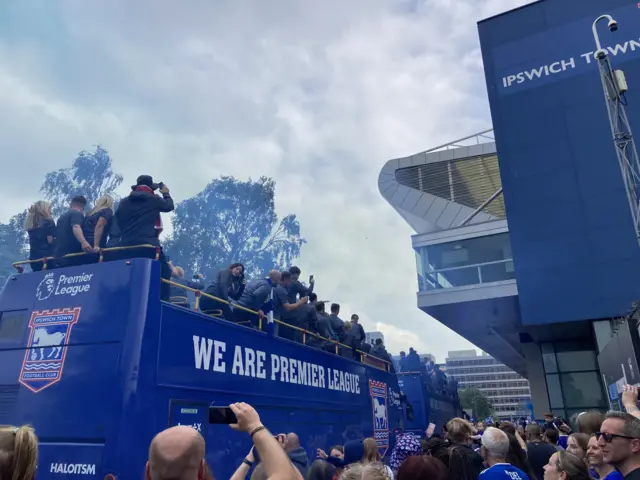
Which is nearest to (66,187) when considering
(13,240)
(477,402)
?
(13,240)

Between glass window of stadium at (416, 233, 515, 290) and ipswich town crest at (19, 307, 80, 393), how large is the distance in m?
13.7

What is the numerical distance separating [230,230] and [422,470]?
3311 centimetres

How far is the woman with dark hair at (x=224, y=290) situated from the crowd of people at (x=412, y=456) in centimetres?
184

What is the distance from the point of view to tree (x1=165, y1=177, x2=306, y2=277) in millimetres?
32375

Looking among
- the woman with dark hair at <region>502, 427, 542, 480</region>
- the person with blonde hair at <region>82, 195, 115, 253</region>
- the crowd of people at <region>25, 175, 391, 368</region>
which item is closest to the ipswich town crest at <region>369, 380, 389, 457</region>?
the crowd of people at <region>25, 175, 391, 368</region>

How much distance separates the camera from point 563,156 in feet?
52.1

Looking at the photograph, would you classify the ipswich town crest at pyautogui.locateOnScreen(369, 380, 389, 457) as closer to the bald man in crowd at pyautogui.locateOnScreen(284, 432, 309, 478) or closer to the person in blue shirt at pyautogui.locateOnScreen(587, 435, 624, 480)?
the bald man in crowd at pyautogui.locateOnScreen(284, 432, 309, 478)

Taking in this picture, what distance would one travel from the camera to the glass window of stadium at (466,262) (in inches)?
642

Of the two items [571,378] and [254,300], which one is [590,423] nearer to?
[254,300]

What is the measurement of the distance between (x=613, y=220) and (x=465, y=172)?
9.73m

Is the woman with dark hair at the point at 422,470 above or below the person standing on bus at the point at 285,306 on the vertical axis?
below

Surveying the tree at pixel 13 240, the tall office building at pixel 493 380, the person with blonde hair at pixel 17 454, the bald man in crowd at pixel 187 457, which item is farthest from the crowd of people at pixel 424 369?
the tall office building at pixel 493 380

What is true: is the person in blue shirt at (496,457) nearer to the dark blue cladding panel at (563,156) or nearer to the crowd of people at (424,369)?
the crowd of people at (424,369)

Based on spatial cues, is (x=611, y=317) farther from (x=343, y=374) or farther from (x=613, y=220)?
(x=343, y=374)
